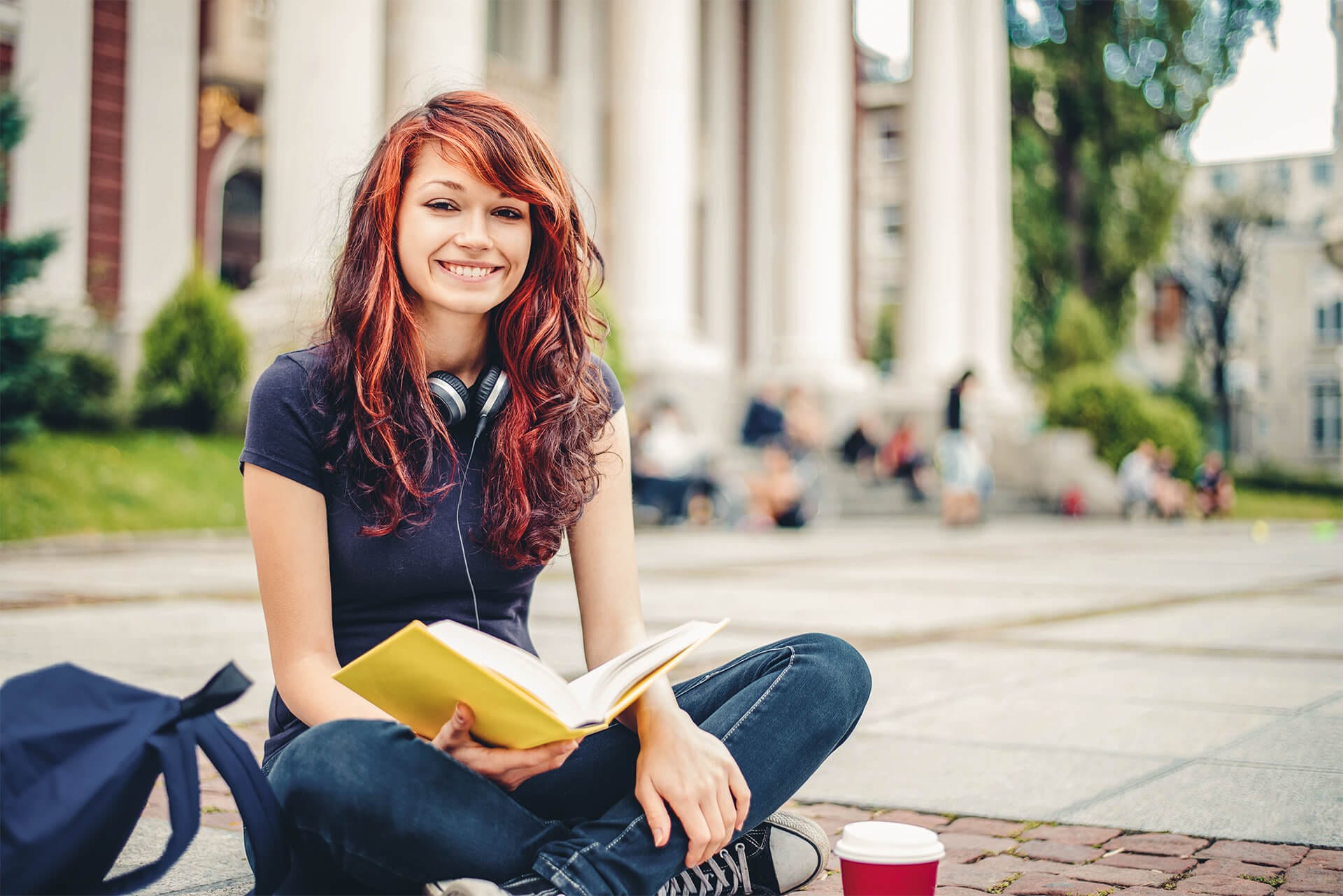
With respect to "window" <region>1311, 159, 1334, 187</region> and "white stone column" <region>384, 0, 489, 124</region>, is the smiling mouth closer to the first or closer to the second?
"white stone column" <region>384, 0, 489, 124</region>

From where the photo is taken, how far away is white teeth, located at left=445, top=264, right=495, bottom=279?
2332mm

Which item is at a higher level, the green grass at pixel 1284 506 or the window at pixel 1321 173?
the window at pixel 1321 173

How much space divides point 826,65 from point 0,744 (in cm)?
1914

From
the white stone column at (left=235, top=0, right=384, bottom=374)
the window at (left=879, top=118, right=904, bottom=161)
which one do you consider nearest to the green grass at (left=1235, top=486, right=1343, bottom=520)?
the white stone column at (left=235, top=0, right=384, bottom=374)

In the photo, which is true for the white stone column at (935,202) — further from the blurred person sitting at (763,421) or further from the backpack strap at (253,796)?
the backpack strap at (253,796)

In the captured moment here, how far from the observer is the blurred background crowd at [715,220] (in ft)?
38.7

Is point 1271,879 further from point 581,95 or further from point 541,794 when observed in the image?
point 581,95

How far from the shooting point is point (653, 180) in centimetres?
1686

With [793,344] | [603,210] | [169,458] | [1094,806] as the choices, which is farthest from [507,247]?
[603,210]

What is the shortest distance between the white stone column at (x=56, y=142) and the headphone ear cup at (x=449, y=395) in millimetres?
12861

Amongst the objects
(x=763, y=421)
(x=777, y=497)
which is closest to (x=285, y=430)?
(x=777, y=497)

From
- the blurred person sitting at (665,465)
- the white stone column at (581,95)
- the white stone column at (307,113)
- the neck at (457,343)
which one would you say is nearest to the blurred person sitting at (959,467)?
the blurred person sitting at (665,465)

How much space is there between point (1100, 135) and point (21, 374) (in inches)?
1055

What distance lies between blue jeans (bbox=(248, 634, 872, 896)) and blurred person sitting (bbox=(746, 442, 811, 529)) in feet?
40.9
